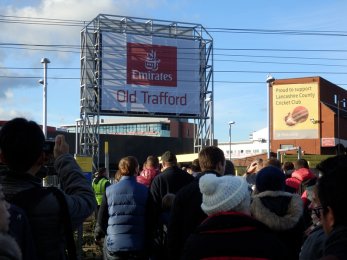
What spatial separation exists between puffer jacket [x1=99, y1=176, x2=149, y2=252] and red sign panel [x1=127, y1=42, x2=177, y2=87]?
26482mm

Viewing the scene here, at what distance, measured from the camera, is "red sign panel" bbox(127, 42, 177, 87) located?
33469mm

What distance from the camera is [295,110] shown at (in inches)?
2675

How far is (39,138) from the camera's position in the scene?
10.4 ft

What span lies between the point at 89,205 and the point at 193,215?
2116 mm

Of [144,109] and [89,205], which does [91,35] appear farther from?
[89,205]

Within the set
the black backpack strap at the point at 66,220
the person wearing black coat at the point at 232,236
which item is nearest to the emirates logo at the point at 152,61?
the black backpack strap at the point at 66,220

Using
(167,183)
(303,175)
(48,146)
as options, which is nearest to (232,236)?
(48,146)

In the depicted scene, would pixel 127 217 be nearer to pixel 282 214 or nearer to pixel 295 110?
pixel 282 214

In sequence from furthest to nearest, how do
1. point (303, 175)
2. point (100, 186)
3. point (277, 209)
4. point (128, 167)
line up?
point (100, 186) → point (303, 175) → point (128, 167) → point (277, 209)

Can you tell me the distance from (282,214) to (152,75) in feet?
95.5

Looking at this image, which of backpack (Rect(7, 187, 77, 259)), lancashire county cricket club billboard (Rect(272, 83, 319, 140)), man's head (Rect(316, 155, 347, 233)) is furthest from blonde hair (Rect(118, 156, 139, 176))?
lancashire county cricket club billboard (Rect(272, 83, 319, 140))

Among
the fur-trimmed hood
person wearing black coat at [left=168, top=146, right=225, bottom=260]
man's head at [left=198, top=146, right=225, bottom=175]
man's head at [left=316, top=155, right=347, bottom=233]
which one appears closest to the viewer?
man's head at [left=316, top=155, right=347, bottom=233]

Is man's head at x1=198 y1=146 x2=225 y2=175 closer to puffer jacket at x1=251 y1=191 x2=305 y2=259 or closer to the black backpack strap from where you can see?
puffer jacket at x1=251 y1=191 x2=305 y2=259

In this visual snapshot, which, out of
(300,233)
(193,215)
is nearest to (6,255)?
(193,215)
